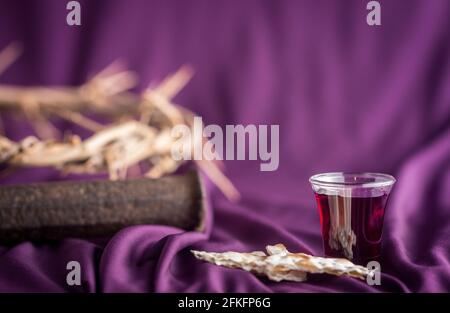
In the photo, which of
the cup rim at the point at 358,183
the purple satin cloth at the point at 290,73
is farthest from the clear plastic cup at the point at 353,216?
the purple satin cloth at the point at 290,73

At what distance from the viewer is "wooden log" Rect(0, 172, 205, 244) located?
1050mm

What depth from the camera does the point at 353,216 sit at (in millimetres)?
936

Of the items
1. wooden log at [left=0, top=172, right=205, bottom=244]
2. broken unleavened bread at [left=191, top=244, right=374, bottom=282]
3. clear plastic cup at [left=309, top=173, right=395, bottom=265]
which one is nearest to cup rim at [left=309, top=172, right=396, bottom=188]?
clear plastic cup at [left=309, top=173, right=395, bottom=265]

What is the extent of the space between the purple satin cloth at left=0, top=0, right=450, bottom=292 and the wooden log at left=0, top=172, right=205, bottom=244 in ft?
0.43

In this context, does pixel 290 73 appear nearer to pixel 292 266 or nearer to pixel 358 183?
pixel 358 183

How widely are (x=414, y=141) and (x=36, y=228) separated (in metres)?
0.98

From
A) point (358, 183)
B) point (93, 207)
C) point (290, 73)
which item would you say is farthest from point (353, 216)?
point (290, 73)

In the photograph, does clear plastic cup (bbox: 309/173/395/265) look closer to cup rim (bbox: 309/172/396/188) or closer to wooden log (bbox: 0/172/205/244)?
cup rim (bbox: 309/172/396/188)

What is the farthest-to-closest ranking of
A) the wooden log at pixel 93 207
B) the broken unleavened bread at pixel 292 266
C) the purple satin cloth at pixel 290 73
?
the purple satin cloth at pixel 290 73 < the wooden log at pixel 93 207 < the broken unleavened bread at pixel 292 266

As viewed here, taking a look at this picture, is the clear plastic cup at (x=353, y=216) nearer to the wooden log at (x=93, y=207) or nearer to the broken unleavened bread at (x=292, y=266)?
the broken unleavened bread at (x=292, y=266)

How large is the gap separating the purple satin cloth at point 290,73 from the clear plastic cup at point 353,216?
0.25 m

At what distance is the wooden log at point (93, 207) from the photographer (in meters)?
1.05

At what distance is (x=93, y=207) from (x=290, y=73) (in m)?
0.79
